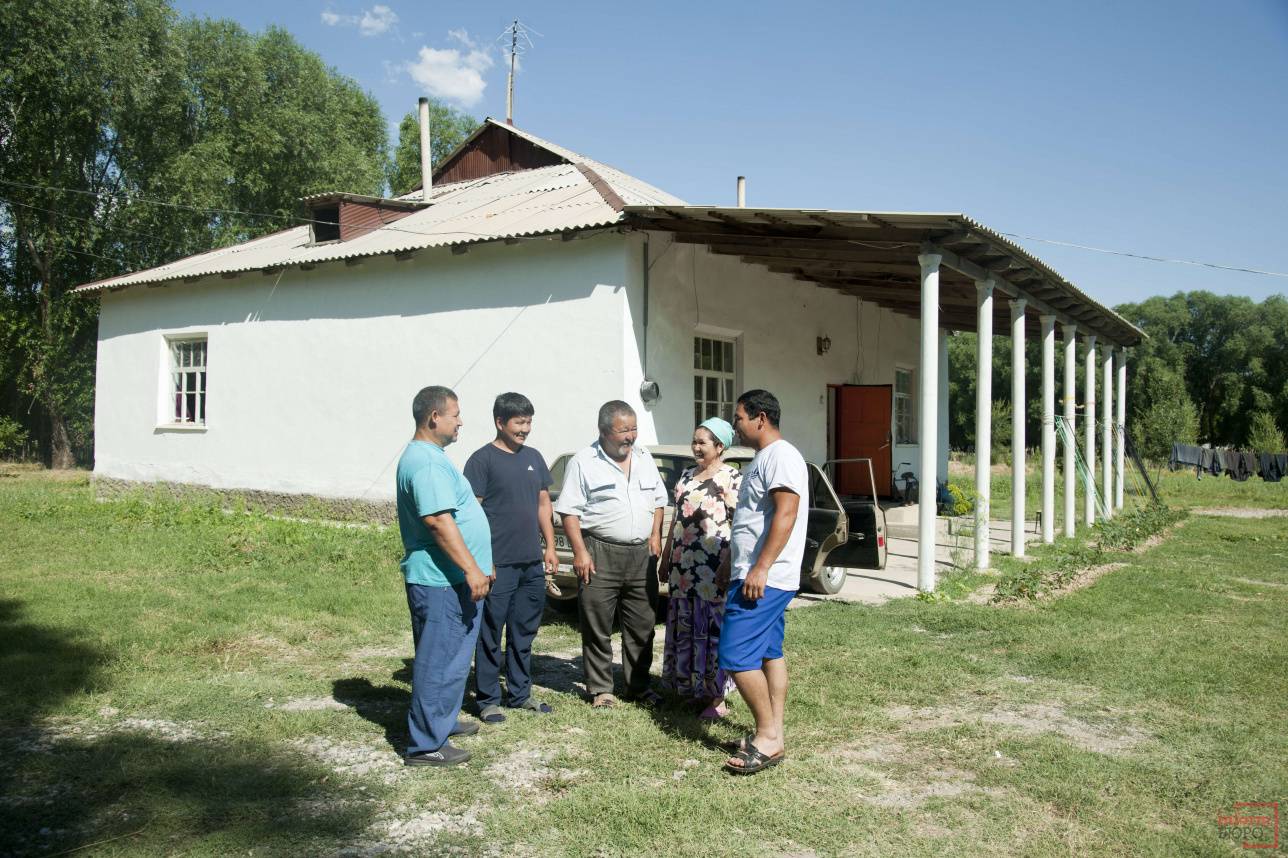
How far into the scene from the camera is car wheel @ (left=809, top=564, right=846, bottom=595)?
26.6 ft

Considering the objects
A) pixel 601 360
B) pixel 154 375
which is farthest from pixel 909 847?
pixel 154 375

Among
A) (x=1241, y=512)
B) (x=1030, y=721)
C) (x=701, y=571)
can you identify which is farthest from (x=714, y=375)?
(x=1241, y=512)

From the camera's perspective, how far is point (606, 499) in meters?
4.91

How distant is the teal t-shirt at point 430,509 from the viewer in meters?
3.91

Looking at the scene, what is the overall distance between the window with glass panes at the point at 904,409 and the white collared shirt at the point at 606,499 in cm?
1290

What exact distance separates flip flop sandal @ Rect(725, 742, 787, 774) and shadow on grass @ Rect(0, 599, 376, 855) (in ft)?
5.06

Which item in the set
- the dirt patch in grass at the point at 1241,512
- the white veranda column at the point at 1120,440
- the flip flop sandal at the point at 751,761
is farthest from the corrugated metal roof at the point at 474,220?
the dirt patch in grass at the point at 1241,512

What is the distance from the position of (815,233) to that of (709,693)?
5850mm

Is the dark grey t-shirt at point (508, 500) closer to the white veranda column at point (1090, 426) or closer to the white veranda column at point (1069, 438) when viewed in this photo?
the white veranda column at point (1069, 438)

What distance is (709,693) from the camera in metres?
4.80

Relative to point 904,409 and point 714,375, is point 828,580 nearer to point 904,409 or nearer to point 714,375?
point 714,375

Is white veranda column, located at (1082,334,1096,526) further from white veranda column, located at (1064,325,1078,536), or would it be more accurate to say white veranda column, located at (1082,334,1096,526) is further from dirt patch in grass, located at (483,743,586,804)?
dirt patch in grass, located at (483,743,586,804)

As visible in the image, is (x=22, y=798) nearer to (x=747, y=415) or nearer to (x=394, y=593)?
(x=747, y=415)

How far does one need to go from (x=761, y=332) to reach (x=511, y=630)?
26.2 feet
